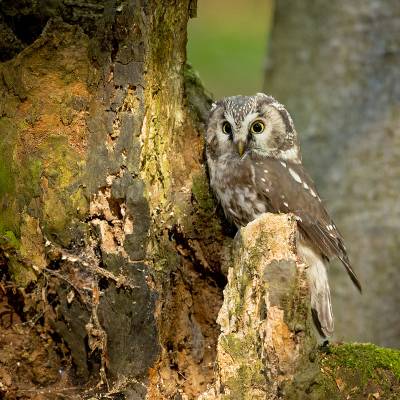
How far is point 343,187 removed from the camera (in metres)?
5.82

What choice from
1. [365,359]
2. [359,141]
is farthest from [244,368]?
[359,141]

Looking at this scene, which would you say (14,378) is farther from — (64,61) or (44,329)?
(64,61)

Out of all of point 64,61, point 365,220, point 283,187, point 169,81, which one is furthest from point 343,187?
point 64,61

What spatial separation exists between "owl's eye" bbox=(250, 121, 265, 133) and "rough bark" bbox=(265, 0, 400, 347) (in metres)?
1.44

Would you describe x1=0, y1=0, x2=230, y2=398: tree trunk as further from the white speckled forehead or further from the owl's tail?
the owl's tail

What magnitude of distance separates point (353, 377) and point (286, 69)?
306 centimetres

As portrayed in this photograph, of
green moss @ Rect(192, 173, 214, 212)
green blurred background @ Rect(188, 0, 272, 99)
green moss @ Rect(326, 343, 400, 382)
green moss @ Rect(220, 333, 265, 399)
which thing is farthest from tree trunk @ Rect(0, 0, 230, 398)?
green blurred background @ Rect(188, 0, 272, 99)

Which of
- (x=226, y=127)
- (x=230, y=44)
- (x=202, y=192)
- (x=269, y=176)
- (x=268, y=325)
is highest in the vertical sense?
(x=230, y=44)

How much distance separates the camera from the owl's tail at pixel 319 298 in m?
4.37

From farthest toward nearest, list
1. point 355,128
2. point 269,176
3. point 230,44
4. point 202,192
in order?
point 230,44 < point 355,128 < point 269,176 < point 202,192

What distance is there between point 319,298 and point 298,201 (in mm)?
484

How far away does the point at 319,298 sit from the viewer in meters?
4.41

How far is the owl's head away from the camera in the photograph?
4258mm

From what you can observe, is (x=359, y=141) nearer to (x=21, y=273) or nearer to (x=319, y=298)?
(x=319, y=298)
